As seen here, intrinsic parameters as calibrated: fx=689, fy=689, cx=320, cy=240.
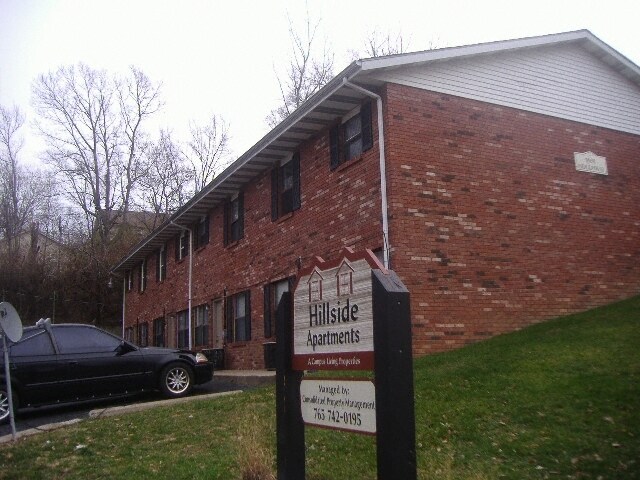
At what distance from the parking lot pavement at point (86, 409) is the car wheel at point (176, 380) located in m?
0.23

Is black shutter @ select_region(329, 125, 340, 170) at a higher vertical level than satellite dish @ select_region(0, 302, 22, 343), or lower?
higher

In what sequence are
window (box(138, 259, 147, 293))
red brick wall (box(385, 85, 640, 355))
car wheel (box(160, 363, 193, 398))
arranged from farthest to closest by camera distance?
1. window (box(138, 259, 147, 293))
2. car wheel (box(160, 363, 193, 398))
3. red brick wall (box(385, 85, 640, 355))

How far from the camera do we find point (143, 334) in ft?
98.7

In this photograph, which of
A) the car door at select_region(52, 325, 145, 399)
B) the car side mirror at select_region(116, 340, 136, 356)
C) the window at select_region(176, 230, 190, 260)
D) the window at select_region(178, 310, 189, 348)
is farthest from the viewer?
the window at select_region(176, 230, 190, 260)

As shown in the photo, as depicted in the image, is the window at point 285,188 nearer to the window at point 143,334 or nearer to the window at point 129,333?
the window at point 143,334

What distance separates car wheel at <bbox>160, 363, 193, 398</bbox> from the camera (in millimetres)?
13164

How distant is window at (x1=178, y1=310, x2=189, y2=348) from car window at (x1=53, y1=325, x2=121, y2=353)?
1039cm

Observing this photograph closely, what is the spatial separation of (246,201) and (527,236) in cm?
819

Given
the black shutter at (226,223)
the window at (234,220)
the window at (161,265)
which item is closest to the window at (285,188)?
the window at (234,220)

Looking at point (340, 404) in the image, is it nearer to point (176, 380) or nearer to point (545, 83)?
point (176, 380)

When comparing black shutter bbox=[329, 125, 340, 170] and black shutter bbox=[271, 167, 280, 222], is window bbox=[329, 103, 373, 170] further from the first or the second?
black shutter bbox=[271, 167, 280, 222]

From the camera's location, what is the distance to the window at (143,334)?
29266 millimetres

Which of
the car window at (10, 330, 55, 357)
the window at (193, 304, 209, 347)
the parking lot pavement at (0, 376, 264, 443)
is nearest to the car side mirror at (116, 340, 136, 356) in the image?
the parking lot pavement at (0, 376, 264, 443)

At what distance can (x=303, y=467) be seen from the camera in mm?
5719
